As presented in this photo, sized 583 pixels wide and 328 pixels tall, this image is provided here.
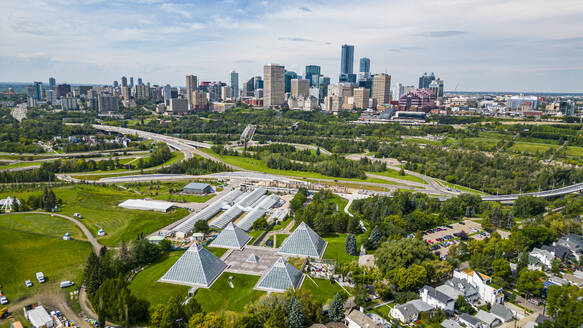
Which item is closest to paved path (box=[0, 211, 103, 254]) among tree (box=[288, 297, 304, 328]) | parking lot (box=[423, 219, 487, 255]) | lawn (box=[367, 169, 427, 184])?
tree (box=[288, 297, 304, 328])

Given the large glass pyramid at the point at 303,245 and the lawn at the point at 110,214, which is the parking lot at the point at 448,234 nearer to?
the large glass pyramid at the point at 303,245

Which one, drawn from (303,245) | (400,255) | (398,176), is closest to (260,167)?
(398,176)

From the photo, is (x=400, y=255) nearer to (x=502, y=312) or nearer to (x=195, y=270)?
(x=502, y=312)

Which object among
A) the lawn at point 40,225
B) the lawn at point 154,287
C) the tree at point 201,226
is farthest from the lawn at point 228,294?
the lawn at point 40,225

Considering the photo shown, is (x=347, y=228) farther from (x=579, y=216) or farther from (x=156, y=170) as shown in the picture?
(x=156, y=170)

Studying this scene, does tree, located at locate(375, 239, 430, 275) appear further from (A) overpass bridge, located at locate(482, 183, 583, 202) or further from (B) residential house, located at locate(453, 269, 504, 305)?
(A) overpass bridge, located at locate(482, 183, 583, 202)

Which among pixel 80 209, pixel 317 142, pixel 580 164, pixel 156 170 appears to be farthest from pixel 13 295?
pixel 580 164
